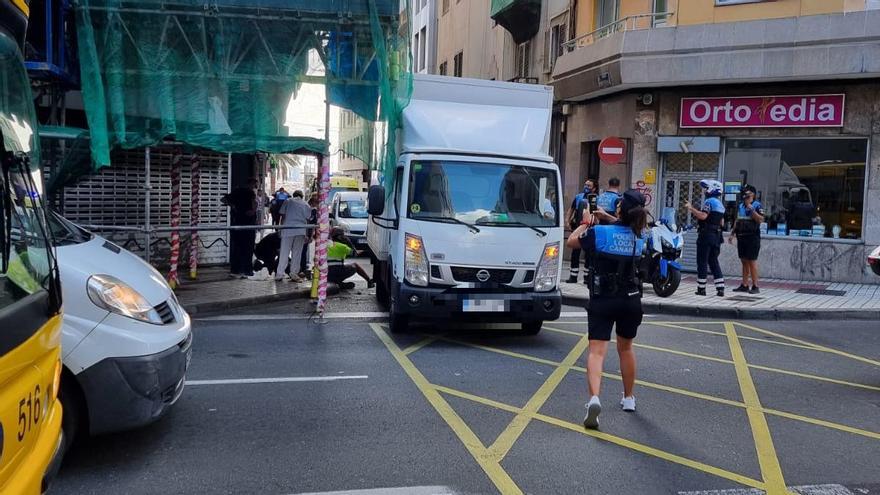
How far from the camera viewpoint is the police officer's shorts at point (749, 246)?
41.0 feet

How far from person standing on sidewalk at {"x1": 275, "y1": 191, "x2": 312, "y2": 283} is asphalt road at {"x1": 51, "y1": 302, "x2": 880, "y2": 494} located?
3966 mm

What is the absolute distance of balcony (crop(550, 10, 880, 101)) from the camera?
14.0 metres

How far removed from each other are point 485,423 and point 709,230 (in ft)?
→ 25.2

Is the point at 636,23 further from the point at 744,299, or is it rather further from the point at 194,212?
the point at 194,212

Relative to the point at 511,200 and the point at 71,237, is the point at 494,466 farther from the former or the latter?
the point at 511,200

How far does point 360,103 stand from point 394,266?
3.45m

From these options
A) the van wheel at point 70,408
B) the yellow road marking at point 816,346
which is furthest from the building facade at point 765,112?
the van wheel at point 70,408

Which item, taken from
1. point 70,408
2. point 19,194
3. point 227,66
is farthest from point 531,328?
point 19,194

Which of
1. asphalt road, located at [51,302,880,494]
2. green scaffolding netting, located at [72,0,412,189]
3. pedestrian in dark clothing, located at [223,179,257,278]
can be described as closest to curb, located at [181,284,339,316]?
asphalt road, located at [51,302,880,494]

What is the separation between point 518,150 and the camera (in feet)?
29.2

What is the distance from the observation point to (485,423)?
18.2 feet

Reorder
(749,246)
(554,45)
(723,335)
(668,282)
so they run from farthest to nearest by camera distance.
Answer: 1. (554,45)
2. (749,246)
3. (668,282)
4. (723,335)

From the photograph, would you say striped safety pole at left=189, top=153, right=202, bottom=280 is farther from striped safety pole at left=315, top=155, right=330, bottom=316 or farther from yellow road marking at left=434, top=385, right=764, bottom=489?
yellow road marking at left=434, top=385, right=764, bottom=489

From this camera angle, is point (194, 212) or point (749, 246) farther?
point (194, 212)
